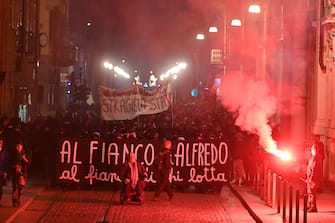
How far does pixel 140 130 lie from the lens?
24703mm

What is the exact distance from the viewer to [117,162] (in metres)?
19.9

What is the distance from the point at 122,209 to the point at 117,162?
9.64 ft

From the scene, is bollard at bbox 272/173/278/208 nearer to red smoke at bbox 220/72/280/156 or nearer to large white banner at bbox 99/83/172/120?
red smoke at bbox 220/72/280/156

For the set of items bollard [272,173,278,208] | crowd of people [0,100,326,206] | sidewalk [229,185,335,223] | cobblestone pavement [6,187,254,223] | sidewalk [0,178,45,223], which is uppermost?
crowd of people [0,100,326,206]

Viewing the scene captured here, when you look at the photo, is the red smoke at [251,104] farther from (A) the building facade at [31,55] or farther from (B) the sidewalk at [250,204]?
(A) the building facade at [31,55]

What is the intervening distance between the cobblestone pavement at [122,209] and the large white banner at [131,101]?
567 centimetres

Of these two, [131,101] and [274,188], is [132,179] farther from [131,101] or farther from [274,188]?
[131,101]

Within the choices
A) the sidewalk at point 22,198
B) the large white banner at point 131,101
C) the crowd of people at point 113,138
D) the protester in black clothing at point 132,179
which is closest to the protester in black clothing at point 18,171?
the crowd of people at point 113,138

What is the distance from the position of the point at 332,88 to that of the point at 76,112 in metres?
15.7

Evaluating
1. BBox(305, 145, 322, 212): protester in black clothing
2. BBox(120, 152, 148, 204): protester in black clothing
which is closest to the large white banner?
BBox(120, 152, 148, 204): protester in black clothing

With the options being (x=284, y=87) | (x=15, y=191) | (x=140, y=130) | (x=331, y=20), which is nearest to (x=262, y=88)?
(x=284, y=87)

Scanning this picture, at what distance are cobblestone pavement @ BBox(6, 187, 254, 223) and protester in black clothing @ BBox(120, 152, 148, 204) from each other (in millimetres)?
236

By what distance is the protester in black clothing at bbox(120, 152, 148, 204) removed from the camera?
57.5 feet

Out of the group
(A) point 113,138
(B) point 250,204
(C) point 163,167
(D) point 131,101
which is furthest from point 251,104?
(B) point 250,204
